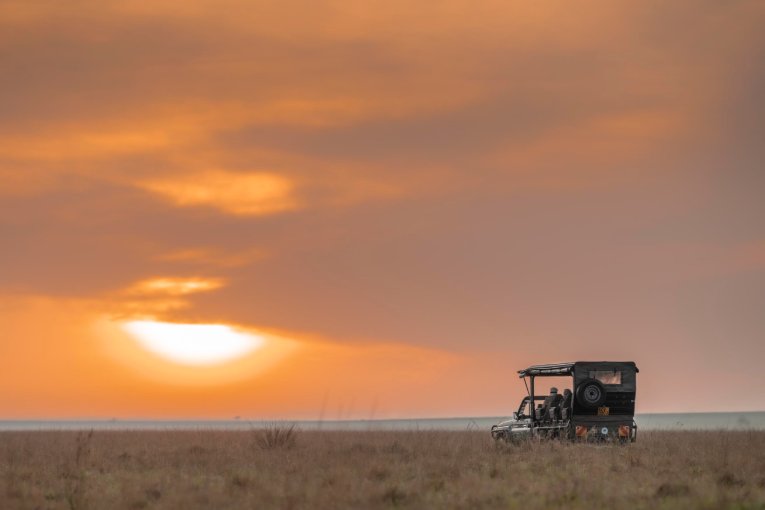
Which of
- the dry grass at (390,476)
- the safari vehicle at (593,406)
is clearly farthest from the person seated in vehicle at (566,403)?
the dry grass at (390,476)

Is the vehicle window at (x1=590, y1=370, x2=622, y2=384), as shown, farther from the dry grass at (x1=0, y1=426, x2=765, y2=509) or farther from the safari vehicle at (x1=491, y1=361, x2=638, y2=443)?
the dry grass at (x1=0, y1=426, x2=765, y2=509)

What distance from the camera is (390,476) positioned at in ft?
76.9

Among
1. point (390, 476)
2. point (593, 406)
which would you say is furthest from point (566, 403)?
point (390, 476)

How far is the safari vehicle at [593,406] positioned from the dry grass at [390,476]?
4.09 feet

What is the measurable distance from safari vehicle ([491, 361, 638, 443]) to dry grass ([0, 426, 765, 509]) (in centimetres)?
125

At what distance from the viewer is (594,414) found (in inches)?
A: 1335

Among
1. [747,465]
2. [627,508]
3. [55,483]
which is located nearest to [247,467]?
[55,483]

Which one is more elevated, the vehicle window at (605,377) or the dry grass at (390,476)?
the vehicle window at (605,377)

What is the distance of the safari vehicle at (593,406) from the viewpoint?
3372 cm

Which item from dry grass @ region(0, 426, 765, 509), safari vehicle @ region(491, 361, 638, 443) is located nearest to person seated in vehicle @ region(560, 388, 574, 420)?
safari vehicle @ region(491, 361, 638, 443)

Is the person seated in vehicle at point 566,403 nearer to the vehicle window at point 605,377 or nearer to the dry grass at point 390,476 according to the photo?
the vehicle window at point 605,377

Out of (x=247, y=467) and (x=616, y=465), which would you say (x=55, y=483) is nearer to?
(x=247, y=467)

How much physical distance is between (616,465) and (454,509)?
369 inches

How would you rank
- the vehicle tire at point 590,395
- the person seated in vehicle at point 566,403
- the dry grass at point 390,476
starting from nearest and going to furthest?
1. the dry grass at point 390,476
2. the vehicle tire at point 590,395
3. the person seated in vehicle at point 566,403
